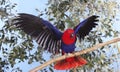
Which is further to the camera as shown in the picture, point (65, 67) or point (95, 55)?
point (95, 55)

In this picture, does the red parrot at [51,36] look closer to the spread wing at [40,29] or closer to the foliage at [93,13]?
the spread wing at [40,29]

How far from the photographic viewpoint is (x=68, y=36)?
2.35 metres

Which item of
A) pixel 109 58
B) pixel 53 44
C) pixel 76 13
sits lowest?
pixel 109 58

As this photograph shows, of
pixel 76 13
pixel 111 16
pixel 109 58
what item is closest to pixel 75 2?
pixel 76 13

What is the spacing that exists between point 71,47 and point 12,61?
47.4 inches

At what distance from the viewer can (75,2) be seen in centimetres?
357

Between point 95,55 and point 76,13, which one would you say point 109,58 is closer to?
point 95,55

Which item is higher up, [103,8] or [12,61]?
[103,8]

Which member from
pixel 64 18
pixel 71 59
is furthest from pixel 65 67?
pixel 64 18

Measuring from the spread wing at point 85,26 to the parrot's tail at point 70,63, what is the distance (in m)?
0.23

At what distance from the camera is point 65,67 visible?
2.37 meters

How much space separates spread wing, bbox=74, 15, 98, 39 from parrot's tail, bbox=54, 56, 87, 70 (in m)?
0.23

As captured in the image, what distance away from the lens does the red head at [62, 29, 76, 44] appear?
2354 millimetres

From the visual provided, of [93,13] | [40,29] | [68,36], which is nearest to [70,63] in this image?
[68,36]
